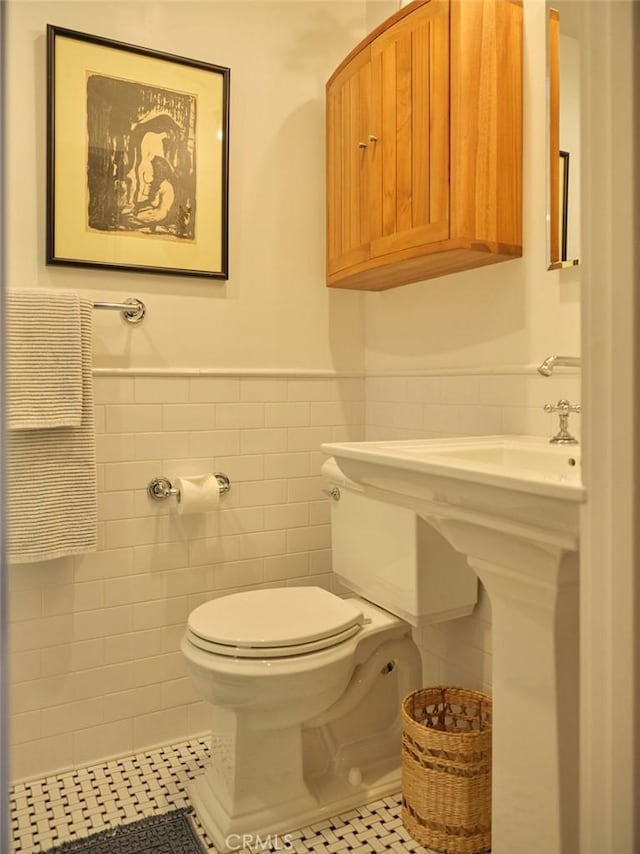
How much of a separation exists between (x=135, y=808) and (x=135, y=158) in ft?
6.05

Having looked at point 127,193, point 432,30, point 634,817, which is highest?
point 432,30

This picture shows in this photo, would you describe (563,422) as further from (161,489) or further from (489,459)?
(161,489)

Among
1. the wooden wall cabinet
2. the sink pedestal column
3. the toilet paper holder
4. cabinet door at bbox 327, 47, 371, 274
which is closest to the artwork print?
cabinet door at bbox 327, 47, 371, 274

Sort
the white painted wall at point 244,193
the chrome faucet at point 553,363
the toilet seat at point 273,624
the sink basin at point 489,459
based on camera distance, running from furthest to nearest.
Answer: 1. the white painted wall at point 244,193
2. the toilet seat at point 273,624
3. the chrome faucet at point 553,363
4. the sink basin at point 489,459

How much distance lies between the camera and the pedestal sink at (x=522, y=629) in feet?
3.37

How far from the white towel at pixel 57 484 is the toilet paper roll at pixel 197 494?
26 cm

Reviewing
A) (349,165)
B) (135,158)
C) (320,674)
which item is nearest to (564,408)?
(320,674)

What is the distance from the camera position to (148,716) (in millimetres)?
2027

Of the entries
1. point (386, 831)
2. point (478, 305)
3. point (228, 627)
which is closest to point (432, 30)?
point (478, 305)

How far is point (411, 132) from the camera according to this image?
1.79m

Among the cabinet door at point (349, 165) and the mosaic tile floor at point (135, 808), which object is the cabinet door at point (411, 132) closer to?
the cabinet door at point (349, 165)

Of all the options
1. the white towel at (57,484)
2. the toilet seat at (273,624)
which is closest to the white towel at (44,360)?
the white towel at (57,484)

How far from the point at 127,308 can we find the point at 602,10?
1.47m

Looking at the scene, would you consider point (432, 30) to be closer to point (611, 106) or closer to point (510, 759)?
point (611, 106)
